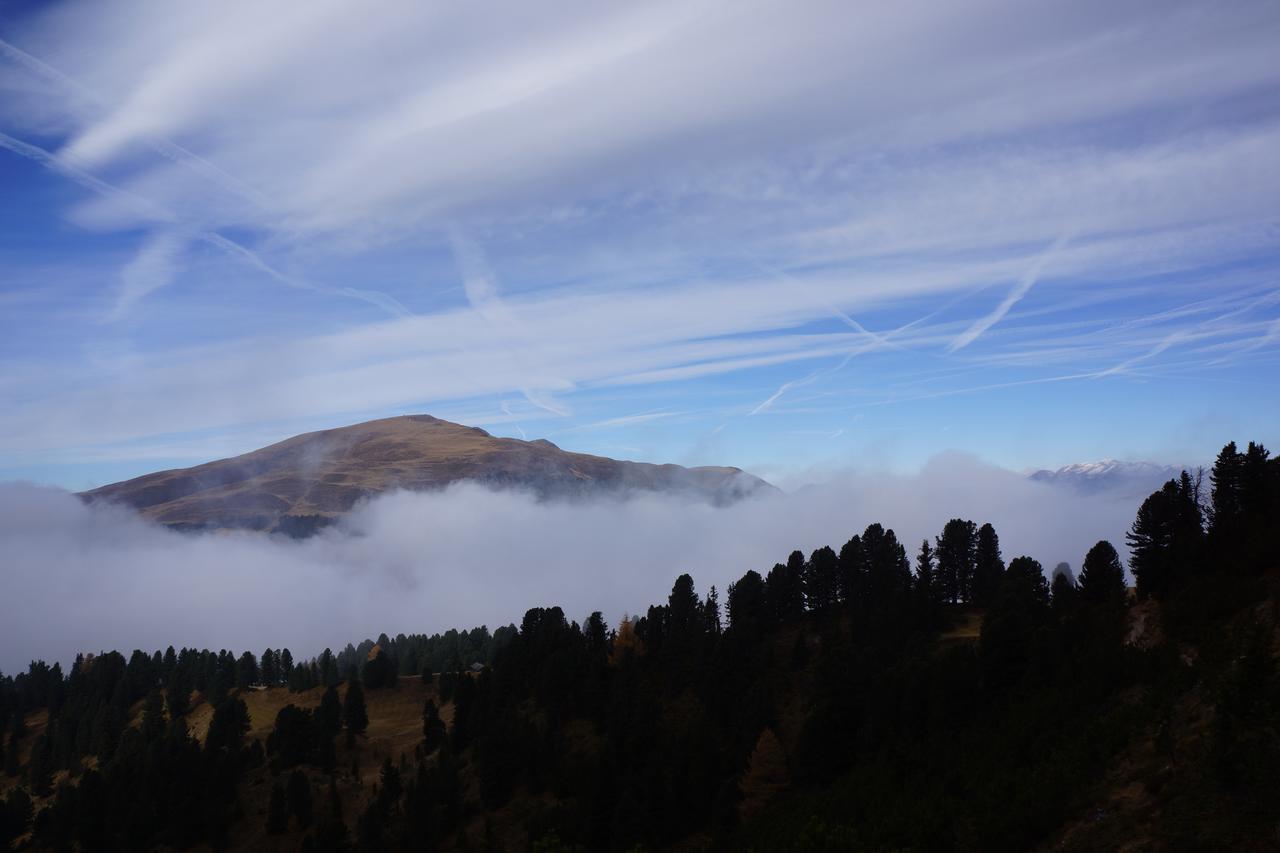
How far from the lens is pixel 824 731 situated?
72062mm

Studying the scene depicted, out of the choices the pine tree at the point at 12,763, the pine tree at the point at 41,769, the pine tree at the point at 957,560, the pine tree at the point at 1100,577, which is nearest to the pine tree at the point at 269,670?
the pine tree at the point at 41,769

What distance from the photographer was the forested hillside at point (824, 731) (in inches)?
1601

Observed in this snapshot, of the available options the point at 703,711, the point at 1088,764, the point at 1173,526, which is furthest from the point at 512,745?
the point at 1173,526

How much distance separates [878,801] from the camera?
53.4 metres

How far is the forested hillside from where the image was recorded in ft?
133

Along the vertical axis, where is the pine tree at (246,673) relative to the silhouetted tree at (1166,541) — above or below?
below

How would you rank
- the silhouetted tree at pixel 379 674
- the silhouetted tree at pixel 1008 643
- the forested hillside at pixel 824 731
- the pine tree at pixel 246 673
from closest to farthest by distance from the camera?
1. the forested hillside at pixel 824 731
2. the silhouetted tree at pixel 1008 643
3. the silhouetted tree at pixel 379 674
4. the pine tree at pixel 246 673

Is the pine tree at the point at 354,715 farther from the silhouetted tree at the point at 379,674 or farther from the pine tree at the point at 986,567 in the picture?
the pine tree at the point at 986,567

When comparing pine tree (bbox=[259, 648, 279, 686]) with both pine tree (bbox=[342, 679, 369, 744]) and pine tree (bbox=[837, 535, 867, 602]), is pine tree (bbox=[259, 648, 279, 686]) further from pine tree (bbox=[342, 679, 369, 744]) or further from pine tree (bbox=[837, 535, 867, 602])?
pine tree (bbox=[837, 535, 867, 602])

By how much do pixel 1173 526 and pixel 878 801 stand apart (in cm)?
4132

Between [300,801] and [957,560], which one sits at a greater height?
[957,560]

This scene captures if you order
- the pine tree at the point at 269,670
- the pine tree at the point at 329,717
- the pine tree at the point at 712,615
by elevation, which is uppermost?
the pine tree at the point at 712,615

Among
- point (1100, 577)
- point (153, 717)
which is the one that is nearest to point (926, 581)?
point (1100, 577)

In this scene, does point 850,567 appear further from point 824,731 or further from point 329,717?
point 329,717
